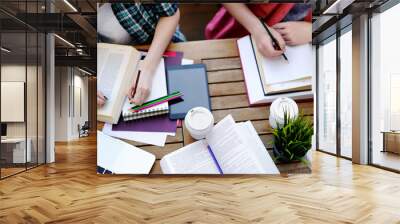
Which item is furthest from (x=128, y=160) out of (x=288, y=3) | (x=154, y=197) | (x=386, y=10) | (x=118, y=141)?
(x=386, y=10)

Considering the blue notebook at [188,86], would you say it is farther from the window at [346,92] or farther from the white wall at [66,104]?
the white wall at [66,104]

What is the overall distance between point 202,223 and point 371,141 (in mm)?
4948

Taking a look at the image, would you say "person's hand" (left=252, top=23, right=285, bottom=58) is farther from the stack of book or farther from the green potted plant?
A: the stack of book

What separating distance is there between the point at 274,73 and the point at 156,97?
67.6 inches

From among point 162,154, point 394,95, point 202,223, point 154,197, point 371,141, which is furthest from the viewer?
point 371,141

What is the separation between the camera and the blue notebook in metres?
5.59

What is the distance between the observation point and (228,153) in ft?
18.2

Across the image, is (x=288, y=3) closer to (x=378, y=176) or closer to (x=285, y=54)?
(x=285, y=54)

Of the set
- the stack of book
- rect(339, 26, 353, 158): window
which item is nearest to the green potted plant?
the stack of book

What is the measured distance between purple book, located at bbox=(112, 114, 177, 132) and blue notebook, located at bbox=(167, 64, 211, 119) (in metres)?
0.16

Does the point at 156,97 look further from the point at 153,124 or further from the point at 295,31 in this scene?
the point at 295,31

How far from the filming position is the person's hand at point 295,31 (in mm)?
5668

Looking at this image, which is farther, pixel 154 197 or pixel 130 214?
pixel 154 197

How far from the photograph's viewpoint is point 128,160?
5707 mm
